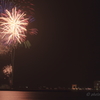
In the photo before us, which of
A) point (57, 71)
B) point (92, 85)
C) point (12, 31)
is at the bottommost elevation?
point (92, 85)

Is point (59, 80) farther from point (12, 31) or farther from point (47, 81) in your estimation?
point (12, 31)

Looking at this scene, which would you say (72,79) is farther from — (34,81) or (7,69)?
Answer: (7,69)

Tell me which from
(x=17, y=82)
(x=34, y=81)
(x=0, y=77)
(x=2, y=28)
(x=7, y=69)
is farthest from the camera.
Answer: (x=34, y=81)

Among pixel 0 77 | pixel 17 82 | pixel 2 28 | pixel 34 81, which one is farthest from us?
pixel 34 81

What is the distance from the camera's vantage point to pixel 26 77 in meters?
90.6

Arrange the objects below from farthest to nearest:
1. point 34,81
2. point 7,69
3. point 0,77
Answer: point 34,81 < point 0,77 < point 7,69

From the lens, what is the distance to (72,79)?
94312 millimetres

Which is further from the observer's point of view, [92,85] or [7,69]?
[92,85]

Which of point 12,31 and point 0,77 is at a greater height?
point 12,31

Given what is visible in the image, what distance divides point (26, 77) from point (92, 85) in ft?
94.0

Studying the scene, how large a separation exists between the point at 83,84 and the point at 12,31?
207 ft

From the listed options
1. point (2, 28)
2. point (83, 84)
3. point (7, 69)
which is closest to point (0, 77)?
point (7, 69)

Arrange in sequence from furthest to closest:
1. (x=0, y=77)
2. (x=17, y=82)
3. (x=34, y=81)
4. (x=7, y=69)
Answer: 1. (x=34, y=81)
2. (x=17, y=82)
3. (x=0, y=77)
4. (x=7, y=69)

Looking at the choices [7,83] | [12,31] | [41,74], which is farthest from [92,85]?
[12,31]
